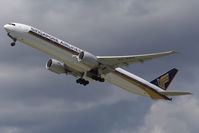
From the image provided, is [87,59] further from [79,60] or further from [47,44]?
[47,44]

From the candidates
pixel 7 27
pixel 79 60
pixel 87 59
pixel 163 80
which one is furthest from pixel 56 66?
pixel 163 80

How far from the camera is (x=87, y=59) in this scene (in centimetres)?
5625

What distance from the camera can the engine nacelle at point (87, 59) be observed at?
184 feet

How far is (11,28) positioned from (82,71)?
1089 centimetres

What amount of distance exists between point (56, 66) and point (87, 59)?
7692 millimetres

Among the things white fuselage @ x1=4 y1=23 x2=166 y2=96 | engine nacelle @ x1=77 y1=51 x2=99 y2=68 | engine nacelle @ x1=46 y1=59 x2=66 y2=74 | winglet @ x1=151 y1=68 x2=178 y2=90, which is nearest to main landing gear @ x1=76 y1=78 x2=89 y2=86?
engine nacelle @ x1=46 y1=59 x2=66 y2=74

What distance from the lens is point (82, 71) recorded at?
60.8 meters

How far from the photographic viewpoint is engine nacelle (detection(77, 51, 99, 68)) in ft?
184

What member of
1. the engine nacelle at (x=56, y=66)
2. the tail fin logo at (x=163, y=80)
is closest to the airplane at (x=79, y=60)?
the engine nacelle at (x=56, y=66)

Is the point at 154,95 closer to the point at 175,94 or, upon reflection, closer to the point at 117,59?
the point at 175,94

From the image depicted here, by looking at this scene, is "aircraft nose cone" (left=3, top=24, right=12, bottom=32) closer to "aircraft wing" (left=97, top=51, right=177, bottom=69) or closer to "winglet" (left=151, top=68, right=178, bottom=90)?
"aircraft wing" (left=97, top=51, right=177, bottom=69)

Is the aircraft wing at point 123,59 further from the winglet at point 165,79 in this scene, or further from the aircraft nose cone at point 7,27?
the winglet at point 165,79

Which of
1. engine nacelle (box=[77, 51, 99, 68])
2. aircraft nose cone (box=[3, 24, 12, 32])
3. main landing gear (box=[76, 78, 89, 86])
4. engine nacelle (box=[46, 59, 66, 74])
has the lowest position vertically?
main landing gear (box=[76, 78, 89, 86])

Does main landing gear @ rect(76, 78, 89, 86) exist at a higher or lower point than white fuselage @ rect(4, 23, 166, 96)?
lower
